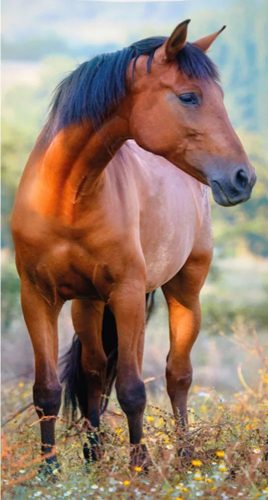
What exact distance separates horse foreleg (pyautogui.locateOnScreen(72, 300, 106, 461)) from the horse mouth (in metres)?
1.42

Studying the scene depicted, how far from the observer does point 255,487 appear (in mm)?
4121

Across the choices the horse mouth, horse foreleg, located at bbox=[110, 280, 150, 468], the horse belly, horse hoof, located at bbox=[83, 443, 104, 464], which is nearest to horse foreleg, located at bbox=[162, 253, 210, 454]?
the horse belly

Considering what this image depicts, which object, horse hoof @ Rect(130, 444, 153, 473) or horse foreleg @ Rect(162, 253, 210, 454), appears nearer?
horse hoof @ Rect(130, 444, 153, 473)

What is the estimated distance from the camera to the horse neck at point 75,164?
4711mm

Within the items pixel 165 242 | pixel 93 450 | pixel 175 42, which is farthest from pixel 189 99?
pixel 93 450

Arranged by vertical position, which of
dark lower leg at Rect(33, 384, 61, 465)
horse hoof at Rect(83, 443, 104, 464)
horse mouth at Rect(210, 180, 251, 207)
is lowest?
horse hoof at Rect(83, 443, 104, 464)

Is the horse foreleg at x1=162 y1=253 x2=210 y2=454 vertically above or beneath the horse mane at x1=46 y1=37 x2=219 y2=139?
beneath

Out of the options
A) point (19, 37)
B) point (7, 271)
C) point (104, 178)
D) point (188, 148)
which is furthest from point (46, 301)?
point (19, 37)

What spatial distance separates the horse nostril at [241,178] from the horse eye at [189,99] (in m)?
0.37

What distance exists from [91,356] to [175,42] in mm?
2067

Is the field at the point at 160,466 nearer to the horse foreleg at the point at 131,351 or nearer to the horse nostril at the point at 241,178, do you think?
the horse foreleg at the point at 131,351

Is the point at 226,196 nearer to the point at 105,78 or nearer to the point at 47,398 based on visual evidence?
the point at 105,78

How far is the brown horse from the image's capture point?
4.43m

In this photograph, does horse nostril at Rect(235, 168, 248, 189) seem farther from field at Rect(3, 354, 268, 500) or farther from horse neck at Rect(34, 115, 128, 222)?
field at Rect(3, 354, 268, 500)
